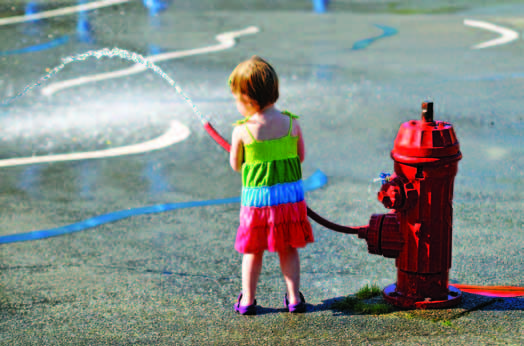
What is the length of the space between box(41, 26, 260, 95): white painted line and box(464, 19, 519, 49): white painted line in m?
3.95

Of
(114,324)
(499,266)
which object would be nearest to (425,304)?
(499,266)

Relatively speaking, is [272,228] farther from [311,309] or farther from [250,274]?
[311,309]

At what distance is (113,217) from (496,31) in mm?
9763

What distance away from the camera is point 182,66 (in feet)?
42.3

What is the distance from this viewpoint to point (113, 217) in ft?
22.0

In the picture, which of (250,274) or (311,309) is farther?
(311,309)

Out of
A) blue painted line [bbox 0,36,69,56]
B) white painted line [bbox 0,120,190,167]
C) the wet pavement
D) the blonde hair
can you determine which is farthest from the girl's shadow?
blue painted line [bbox 0,36,69,56]

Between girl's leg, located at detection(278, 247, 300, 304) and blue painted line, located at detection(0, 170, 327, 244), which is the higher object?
girl's leg, located at detection(278, 247, 300, 304)

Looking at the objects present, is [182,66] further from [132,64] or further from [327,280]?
[327,280]

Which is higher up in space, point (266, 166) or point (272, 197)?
point (266, 166)

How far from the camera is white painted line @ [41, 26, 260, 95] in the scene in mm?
11953

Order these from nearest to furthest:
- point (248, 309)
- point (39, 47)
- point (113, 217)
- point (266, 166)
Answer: point (266, 166) < point (248, 309) < point (113, 217) < point (39, 47)

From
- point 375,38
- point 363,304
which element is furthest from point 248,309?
point 375,38

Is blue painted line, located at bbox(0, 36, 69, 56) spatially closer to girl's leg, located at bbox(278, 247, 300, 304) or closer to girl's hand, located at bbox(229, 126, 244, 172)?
girl's hand, located at bbox(229, 126, 244, 172)
